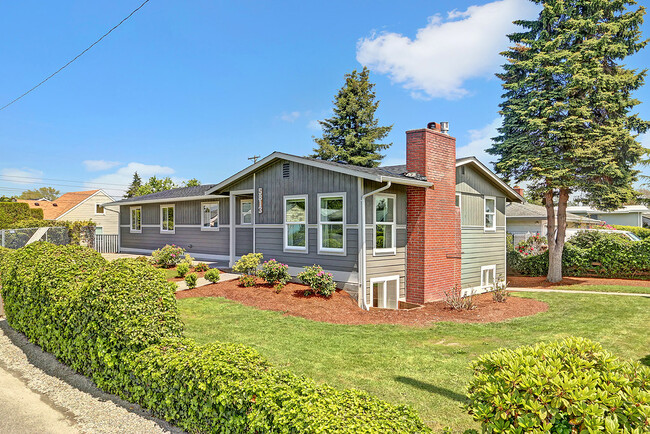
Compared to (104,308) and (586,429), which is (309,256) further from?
(586,429)

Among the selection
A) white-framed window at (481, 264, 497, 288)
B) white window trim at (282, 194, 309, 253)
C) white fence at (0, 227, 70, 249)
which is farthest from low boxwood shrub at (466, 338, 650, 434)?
white fence at (0, 227, 70, 249)

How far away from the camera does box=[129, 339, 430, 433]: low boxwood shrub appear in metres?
2.61

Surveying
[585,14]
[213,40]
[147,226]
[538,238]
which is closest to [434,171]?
[213,40]

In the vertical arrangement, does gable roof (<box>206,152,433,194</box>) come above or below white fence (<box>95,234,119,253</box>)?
above

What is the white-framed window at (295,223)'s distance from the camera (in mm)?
11695

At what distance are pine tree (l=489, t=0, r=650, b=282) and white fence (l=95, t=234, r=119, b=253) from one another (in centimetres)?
2372

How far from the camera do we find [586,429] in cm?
202

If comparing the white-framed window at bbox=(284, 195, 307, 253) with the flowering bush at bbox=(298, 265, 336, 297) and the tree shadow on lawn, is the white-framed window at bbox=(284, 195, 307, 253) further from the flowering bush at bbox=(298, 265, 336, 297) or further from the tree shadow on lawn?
the tree shadow on lawn

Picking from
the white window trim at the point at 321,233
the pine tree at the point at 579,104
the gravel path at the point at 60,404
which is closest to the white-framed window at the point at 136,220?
the white window trim at the point at 321,233

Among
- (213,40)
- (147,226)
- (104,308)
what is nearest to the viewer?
(104,308)

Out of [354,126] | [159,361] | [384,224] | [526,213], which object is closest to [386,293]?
[384,224]

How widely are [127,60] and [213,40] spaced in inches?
157

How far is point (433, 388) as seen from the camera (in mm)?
4875

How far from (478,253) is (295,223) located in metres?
7.29
